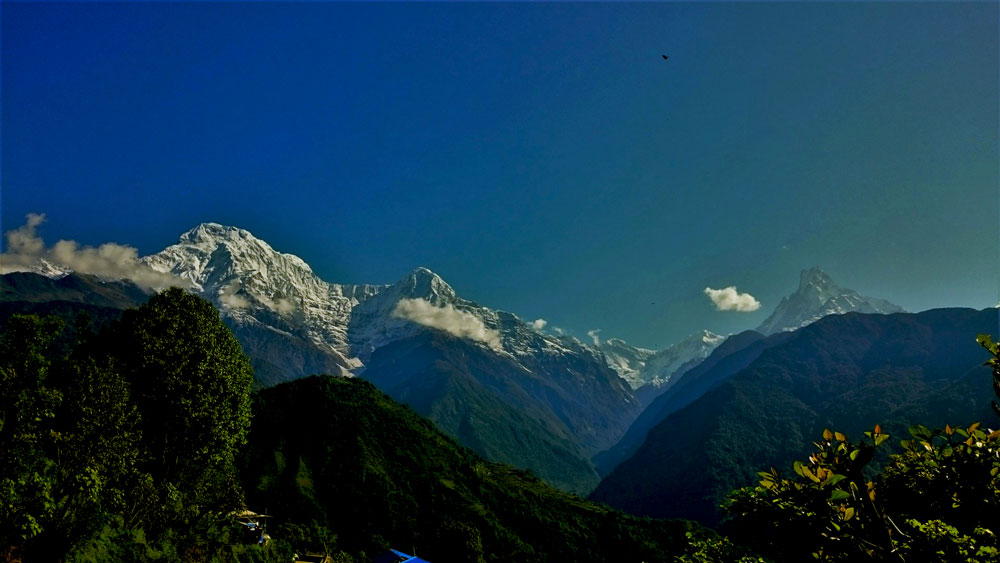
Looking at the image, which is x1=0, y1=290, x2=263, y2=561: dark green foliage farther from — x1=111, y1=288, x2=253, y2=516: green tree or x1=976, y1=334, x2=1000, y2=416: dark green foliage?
x1=976, y1=334, x2=1000, y2=416: dark green foliage

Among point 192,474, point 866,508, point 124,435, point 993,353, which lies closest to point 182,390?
point 124,435

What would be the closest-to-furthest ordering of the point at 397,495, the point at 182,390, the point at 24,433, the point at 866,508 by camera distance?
the point at 866,508, the point at 24,433, the point at 182,390, the point at 397,495

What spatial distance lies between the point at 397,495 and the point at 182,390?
85.3 metres

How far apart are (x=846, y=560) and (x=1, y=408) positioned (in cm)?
2415

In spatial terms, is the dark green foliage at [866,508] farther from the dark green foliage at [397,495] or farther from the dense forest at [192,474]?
the dark green foliage at [397,495]

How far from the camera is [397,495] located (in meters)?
101

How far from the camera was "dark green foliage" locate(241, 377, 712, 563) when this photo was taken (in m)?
90.2

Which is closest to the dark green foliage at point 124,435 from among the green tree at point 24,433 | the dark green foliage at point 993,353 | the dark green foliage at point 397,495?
the green tree at point 24,433

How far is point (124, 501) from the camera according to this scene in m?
23.3

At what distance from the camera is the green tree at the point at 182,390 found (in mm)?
25672

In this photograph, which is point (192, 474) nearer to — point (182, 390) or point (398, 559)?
point (182, 390)

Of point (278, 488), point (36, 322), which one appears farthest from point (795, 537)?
point (278, 488)

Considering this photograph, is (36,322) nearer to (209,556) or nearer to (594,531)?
(209,556)

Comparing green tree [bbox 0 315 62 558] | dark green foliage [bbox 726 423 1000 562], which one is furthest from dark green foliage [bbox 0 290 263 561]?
dark green foliage [bbox 726 423 1000 562]
